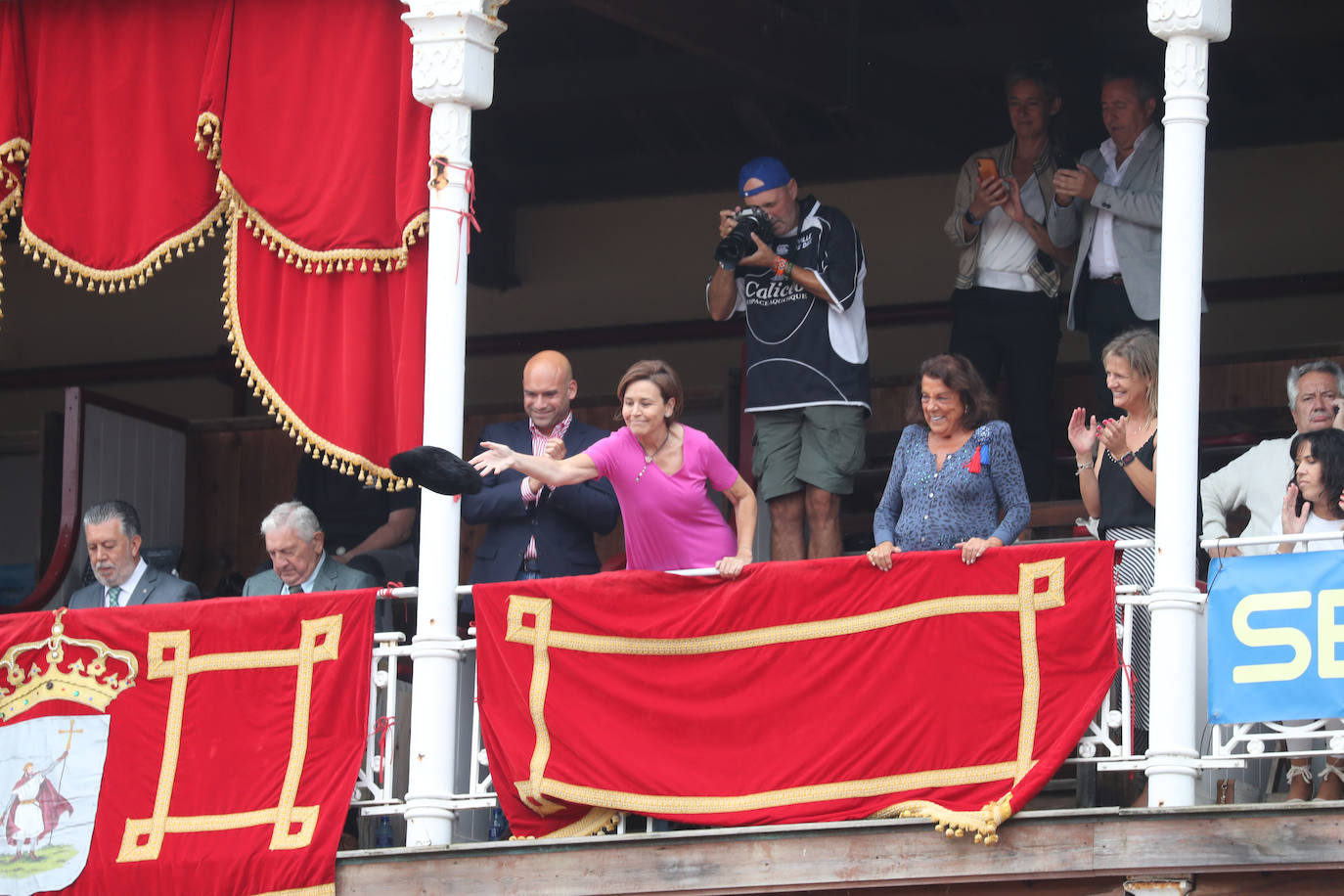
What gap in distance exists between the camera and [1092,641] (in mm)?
7934

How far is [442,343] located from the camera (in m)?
9.12

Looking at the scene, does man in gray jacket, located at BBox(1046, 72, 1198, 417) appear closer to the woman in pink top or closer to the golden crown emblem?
the woman in pink top

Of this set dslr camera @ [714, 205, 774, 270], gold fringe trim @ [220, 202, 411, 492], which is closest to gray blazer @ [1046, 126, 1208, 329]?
dslr camera @ [714, 205, 774, 270]

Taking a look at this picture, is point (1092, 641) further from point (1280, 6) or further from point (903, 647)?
point (1280, 6)

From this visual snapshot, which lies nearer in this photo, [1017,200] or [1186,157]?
[1186,157]

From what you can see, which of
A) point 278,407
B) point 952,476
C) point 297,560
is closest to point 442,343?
point 278,407

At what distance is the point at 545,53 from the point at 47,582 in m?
3.88

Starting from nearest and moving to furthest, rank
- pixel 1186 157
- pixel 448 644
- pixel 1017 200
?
pixel 1186 157 → pixel 448 644 → pixel 1017 200

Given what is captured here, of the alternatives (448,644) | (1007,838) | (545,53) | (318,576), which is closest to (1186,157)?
(1007,838)

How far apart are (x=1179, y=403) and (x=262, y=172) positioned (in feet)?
13.1

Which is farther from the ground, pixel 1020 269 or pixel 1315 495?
pixel 1020 269

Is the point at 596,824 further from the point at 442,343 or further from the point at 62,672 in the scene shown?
the point at 62,672

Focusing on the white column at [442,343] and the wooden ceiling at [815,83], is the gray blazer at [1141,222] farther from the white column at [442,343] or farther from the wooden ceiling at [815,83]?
the white column at [442,343]

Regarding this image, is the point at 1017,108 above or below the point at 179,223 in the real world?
above
